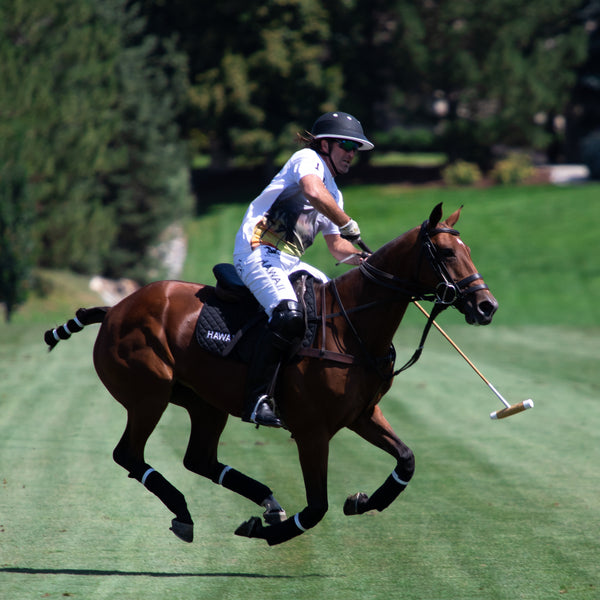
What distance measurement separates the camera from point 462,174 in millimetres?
51125

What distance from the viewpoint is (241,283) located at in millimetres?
7488

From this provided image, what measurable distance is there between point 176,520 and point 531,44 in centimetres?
5221

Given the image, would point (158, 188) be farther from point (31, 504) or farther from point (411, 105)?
point (31, 504)

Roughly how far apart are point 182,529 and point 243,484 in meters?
0.66

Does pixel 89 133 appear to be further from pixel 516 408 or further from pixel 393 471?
pixel 516 408

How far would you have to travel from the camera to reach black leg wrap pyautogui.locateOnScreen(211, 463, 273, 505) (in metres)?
7.70

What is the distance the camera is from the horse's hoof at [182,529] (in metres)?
7.35

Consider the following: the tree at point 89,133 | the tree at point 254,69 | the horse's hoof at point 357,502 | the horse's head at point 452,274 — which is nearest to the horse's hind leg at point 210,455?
the horse's hoof at point 357,502

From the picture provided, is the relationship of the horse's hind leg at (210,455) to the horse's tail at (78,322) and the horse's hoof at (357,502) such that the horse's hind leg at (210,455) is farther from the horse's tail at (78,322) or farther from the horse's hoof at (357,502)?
the horse's tail at (78,322)

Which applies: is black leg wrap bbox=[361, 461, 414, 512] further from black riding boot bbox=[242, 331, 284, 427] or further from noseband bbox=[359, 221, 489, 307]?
noseband bbox=[359, 221, 489, 307]

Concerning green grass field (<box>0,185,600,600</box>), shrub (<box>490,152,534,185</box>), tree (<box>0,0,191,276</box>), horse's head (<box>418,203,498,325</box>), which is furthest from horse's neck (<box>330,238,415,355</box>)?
shrub (<box>490,152,534,185</box>)

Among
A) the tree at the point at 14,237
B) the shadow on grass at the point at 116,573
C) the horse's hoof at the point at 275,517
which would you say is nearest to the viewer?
Result: the shadow on grass at the point at 116,573

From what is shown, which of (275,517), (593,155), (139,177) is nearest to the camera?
(275,517)

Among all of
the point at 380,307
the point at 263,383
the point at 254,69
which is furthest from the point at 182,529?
the point at 254,69
